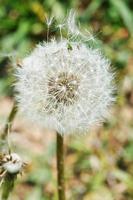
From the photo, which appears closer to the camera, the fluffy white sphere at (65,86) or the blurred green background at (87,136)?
the fluffy white sphere at (65,86)

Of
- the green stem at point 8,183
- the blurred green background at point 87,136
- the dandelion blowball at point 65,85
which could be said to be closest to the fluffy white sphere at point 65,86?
the dandelion blowball at point 65,85

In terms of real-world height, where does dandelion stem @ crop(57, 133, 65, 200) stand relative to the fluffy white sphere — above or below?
below

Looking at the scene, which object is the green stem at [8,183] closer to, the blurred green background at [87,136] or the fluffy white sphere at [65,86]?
the fluffy white sphere at [65,86]

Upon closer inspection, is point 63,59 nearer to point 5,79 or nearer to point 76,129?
point 76,129

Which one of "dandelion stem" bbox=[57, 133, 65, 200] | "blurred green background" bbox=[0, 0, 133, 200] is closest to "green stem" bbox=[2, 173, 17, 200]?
"dandelion stem" bbox=[57, 133, 65, 200]

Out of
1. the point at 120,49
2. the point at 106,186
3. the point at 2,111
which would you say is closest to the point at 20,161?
the point at 106,186

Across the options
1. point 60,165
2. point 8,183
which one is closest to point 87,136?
point 60,165

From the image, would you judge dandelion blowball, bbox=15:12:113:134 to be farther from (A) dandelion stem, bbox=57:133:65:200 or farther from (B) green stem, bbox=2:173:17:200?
(B) green stem, bbox=2:173:17:200
